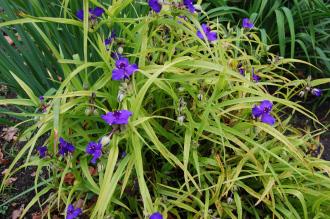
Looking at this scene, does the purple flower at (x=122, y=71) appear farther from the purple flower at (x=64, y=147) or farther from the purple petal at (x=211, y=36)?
the purple petal at (x=211, y=36)

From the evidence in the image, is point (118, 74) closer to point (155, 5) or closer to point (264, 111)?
point (155, 5)

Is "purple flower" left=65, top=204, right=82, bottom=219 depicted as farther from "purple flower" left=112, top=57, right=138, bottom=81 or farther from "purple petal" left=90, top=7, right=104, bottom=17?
"purple petal" left=90, top=7, right=104, bottom=17

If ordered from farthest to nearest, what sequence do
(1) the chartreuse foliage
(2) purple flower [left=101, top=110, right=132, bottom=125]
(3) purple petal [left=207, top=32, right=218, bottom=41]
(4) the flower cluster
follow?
(1) the chartreuse foliage < (3) purple petal [left=207, top=32, right=218, bottom=41] < (4) the flower cluster < (2) purple flower [left=101, top=110, right=132, bottom=125]

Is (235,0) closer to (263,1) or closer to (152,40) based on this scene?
(263,1)

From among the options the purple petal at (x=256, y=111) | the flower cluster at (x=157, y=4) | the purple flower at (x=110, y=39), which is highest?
the flower cluster at (x=157, y=4)

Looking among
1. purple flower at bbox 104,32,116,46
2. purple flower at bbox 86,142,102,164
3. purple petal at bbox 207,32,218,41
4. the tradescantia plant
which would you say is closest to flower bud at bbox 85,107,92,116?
the tradescantia plant

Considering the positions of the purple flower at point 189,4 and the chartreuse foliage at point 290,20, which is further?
the chartreuse foliage at point 290,20

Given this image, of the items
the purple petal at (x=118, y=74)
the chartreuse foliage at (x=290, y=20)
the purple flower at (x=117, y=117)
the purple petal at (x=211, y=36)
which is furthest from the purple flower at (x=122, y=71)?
the chartreuse foliage at (x=290, y=20)

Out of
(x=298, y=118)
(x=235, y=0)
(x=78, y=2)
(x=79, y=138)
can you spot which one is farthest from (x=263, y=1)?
(x=79, y=138)
